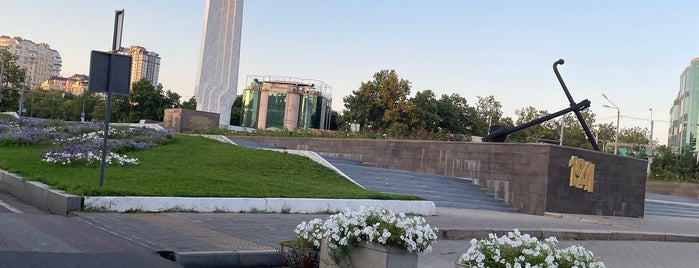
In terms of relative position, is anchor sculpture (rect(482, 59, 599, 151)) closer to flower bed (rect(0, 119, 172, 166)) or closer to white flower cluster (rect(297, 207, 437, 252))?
flower bed (rect(0, 119, 172, 166))

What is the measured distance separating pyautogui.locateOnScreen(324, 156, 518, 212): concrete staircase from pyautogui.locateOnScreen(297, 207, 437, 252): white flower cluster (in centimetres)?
1185

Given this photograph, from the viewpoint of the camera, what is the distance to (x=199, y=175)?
538 inches

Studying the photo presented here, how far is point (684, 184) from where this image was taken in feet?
126

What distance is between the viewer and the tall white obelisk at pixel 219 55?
46969 mm

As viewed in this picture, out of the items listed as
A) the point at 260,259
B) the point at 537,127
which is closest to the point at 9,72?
the point at 537,127

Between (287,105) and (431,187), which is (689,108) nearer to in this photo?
(287,105)

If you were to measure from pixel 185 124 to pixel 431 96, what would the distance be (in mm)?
29666

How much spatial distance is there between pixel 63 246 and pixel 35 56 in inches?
5774

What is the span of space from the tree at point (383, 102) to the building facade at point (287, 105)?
16.8 metres

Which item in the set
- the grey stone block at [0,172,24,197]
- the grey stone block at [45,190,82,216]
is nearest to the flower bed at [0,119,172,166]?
the grey stone block at [0,172,24,197]

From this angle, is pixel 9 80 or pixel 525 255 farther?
pixel 9 80

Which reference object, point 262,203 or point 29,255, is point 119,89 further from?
point 29,255

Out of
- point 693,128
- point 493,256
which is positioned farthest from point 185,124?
point 693,128

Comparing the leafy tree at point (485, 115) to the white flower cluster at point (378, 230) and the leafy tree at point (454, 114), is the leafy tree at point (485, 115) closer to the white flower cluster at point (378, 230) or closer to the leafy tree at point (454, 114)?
the leafy tree at point (454, 114)
